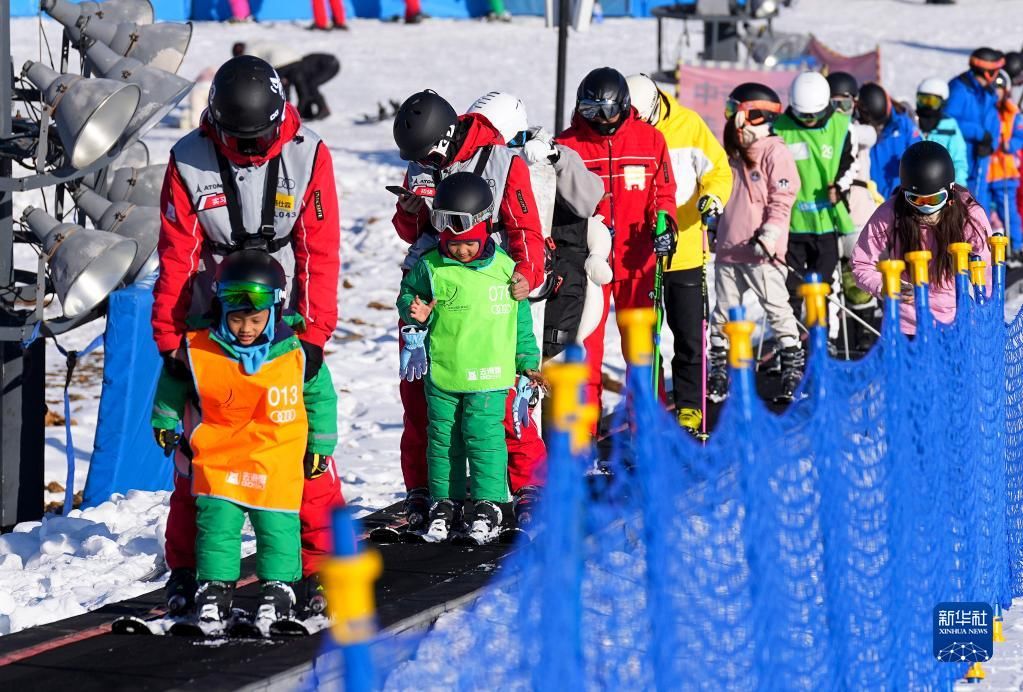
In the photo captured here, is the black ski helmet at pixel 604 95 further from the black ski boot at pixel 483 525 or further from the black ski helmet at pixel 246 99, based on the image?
the black ski helmet at pixel 246 99

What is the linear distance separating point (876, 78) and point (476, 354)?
16.9 meters

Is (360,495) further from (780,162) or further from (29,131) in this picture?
(780,162)

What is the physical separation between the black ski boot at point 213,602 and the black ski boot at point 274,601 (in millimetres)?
116

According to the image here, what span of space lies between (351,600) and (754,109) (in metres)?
8.12

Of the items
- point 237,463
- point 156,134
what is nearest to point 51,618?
point 237,463

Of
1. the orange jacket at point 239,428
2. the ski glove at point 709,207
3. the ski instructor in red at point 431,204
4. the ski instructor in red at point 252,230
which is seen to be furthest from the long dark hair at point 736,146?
the orange jacket at point 239,428

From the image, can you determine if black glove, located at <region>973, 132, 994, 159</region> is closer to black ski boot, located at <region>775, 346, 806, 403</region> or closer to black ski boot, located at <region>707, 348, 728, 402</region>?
black ski boot, located at <region>775, 346, 806, 403</region>

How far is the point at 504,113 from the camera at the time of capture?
7.77m

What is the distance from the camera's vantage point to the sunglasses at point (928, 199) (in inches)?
297

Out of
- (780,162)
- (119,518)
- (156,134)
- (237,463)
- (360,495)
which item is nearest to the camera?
(237,463)

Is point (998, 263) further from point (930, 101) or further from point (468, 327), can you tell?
point (930, 101)

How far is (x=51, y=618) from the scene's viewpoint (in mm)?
6496

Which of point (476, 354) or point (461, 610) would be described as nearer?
point (461, 610)

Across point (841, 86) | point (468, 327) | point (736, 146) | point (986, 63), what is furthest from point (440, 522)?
point (986, 63)
